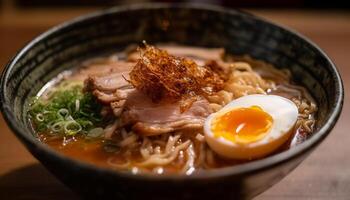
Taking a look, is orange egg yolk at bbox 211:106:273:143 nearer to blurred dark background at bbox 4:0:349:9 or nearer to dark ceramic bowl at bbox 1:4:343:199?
dark ceramic bowl at bbox 1:4:343:199

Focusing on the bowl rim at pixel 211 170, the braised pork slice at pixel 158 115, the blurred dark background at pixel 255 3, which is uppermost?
the blurred dark background at pixel 255 3

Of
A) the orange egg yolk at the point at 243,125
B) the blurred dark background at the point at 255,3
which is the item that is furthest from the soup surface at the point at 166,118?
the blurred dark background at the point at 255,3

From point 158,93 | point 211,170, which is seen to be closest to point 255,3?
point 158,93

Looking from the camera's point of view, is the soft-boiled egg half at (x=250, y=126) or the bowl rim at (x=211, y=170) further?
the soft-boiled egg half at (x=250, y=126)

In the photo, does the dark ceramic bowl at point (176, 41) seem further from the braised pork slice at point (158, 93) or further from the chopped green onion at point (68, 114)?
the braised pork slice at point (158, 93)

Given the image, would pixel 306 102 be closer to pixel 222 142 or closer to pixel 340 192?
pixel 340 192
